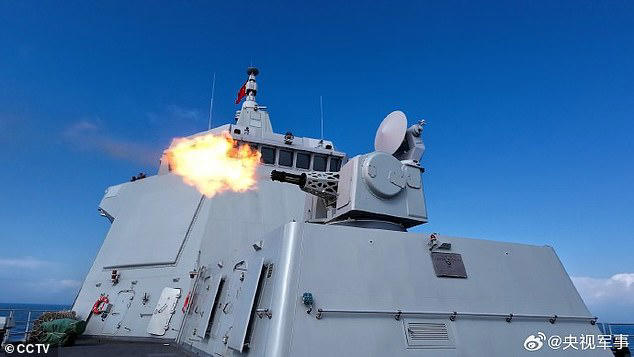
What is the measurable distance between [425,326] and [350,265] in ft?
3.23

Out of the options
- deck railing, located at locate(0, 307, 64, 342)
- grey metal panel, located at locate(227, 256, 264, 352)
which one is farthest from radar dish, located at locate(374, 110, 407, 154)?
deck railing, located at locate(0, 307, 64, 342)

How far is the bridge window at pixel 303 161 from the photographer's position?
36.7ft

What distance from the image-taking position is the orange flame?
9984mm

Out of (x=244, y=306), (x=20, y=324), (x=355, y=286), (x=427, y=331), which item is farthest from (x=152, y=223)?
(x=427, y=331)

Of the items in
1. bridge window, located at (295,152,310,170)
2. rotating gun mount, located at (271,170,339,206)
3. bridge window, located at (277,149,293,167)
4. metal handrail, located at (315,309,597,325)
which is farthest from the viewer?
bridge window, located at (295,152,310,170)

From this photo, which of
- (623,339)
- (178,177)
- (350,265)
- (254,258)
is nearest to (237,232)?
(178,177)

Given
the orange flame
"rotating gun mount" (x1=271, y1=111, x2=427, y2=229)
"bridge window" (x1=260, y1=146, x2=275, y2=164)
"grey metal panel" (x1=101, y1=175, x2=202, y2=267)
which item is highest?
"bridge window" (x1=260, y1=146, x2=275, y2=164)

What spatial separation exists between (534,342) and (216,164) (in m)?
7.63

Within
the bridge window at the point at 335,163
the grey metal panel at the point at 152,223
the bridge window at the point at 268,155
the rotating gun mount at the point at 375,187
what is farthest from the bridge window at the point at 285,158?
the rotating gun mount at the point at 375,187

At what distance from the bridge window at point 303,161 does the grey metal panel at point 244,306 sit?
245 inches

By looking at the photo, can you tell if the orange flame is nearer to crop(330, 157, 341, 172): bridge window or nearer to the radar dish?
crop(330, 157, 341, 172): bridge window

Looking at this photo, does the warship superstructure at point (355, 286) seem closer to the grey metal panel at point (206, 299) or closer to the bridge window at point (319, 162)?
the grey metal panel at point (206, 299)

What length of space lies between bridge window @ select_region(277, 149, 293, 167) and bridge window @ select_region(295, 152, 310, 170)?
0.19 meters

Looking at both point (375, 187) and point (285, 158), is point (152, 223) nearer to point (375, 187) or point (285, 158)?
point (285, 158)
